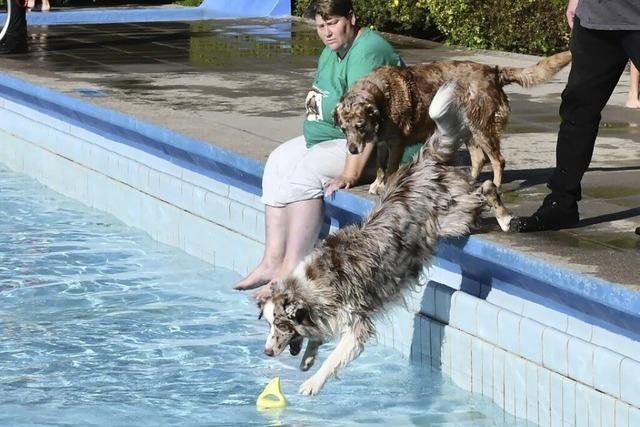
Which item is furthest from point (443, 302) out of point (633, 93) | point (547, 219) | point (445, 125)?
point (633, 93)

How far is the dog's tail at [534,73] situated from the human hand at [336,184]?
1056 mm

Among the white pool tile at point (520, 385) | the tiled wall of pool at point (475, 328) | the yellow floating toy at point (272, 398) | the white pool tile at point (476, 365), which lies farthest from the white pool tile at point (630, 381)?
the yellow floating toy at point (272, 398)

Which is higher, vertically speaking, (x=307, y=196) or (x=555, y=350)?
(x=307, y=196)

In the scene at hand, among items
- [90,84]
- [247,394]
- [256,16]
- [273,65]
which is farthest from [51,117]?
[256,16]

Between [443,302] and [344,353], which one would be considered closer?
[344,353]

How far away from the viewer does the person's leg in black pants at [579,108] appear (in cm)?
613

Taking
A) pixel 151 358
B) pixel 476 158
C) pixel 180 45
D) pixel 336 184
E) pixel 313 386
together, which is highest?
pixel 476 158

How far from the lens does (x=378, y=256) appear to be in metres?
5.98

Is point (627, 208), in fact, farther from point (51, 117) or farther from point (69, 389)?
point (51, 117)

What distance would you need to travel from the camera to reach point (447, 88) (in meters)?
6.43

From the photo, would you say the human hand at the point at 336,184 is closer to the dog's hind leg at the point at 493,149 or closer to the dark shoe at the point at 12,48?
the dog's hind leg at the point at 493,149

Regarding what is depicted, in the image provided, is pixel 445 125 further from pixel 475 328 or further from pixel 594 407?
pixel 594 407

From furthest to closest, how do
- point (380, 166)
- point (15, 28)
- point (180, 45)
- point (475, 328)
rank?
point (180, 45), point (15, 28), point (380, 166), point (475, 328)

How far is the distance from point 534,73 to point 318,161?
140cm
